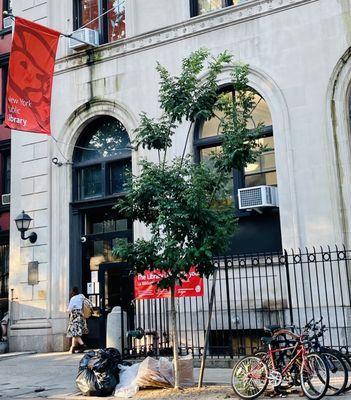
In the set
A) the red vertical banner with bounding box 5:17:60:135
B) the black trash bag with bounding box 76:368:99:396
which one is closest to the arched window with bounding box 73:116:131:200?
the red vertical banner with bounding box 5:17:60:135

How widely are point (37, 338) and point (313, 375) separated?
1015 cm

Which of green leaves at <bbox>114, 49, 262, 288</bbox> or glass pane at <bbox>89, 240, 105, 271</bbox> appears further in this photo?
glass pane at <bbox>89, 240, 105, 271</bbox>

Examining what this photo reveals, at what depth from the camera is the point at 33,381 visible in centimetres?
1133

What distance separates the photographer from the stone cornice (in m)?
14.6

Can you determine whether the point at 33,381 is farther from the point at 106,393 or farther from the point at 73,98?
the point at 73,98

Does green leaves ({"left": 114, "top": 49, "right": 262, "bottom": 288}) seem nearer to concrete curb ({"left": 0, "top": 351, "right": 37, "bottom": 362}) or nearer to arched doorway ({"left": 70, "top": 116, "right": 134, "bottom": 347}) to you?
arched doorway ({"left": 70, "top": 116, "right": 134, "bottom": 347})

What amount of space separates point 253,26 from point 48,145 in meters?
7.32

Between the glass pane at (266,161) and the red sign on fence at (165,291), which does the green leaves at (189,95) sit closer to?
the red sign on fence at (165,291)

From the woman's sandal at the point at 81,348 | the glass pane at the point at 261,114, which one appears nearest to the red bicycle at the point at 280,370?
the glass pane at the point at 261,114

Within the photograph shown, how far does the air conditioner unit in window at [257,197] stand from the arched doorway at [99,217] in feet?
13.1

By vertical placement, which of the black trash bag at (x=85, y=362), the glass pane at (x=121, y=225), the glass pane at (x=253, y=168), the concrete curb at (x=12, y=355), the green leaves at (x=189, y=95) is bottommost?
the concrete curb at (x=12, y=355)

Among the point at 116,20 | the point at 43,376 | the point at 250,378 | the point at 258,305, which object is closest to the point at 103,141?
the point at 116,20

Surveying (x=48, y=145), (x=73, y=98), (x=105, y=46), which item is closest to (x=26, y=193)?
(x=48, y=145)

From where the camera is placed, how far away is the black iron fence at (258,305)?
12383mm
